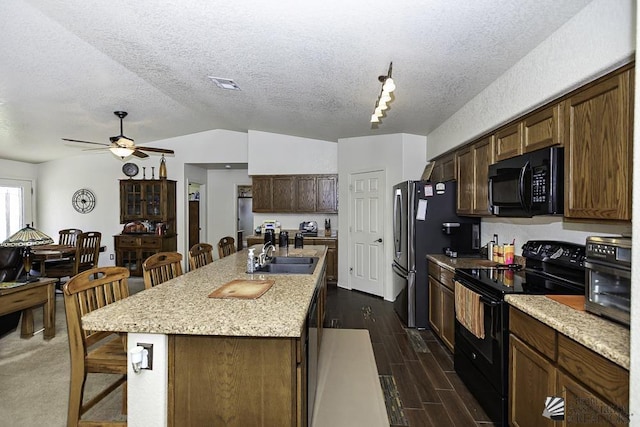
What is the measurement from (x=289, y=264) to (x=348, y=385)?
1093mm

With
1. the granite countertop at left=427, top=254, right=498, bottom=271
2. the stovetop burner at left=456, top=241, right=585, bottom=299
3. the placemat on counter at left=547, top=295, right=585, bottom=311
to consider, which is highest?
the stovetop burner at left=456, top=241, right=585, bottom=299

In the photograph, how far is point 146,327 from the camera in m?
1.43

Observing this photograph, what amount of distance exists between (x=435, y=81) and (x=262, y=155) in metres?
3.89

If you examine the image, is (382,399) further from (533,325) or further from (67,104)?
(67,104)

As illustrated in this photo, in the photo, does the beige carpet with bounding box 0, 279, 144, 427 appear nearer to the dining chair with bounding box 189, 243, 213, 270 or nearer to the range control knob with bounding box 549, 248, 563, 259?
the dining chair with bounding box 189, 243, 213, 270

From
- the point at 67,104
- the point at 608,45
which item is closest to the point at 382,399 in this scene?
the point at 608,45

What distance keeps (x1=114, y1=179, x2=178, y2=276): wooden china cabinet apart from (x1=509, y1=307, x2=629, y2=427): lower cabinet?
6170mm

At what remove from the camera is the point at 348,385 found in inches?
105

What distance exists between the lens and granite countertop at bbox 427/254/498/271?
3.01m

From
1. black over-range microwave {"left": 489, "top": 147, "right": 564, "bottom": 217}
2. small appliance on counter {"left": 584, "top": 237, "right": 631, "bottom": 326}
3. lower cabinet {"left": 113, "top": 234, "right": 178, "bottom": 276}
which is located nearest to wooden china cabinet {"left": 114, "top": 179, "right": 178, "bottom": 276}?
lower cabinet {"left": 113, "top": 234, "right": 178, "bottom": 276}

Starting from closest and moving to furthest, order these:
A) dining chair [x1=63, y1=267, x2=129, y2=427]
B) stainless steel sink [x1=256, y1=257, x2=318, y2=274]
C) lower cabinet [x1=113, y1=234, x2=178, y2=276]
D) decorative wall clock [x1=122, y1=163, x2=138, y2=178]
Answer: dining chair [x1=63, y1=267, x2=129, y2=427], stainless steel sink [x1=256, y1=257, x2=318, y2=274], lower cabinet [x1=113, y1=234, x2=178, y2=276], decorative wall clock [x1=122, y1=163, x2=138, y2=178]

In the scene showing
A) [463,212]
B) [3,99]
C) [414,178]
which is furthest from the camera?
[414,178]

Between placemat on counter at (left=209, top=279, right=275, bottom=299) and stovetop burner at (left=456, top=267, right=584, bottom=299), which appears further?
stovetop burner at (left=456, top=267, right=584, bottom=299)

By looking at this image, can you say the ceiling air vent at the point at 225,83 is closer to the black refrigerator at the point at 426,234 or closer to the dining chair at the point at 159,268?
the dining chair at the point at 159,268
